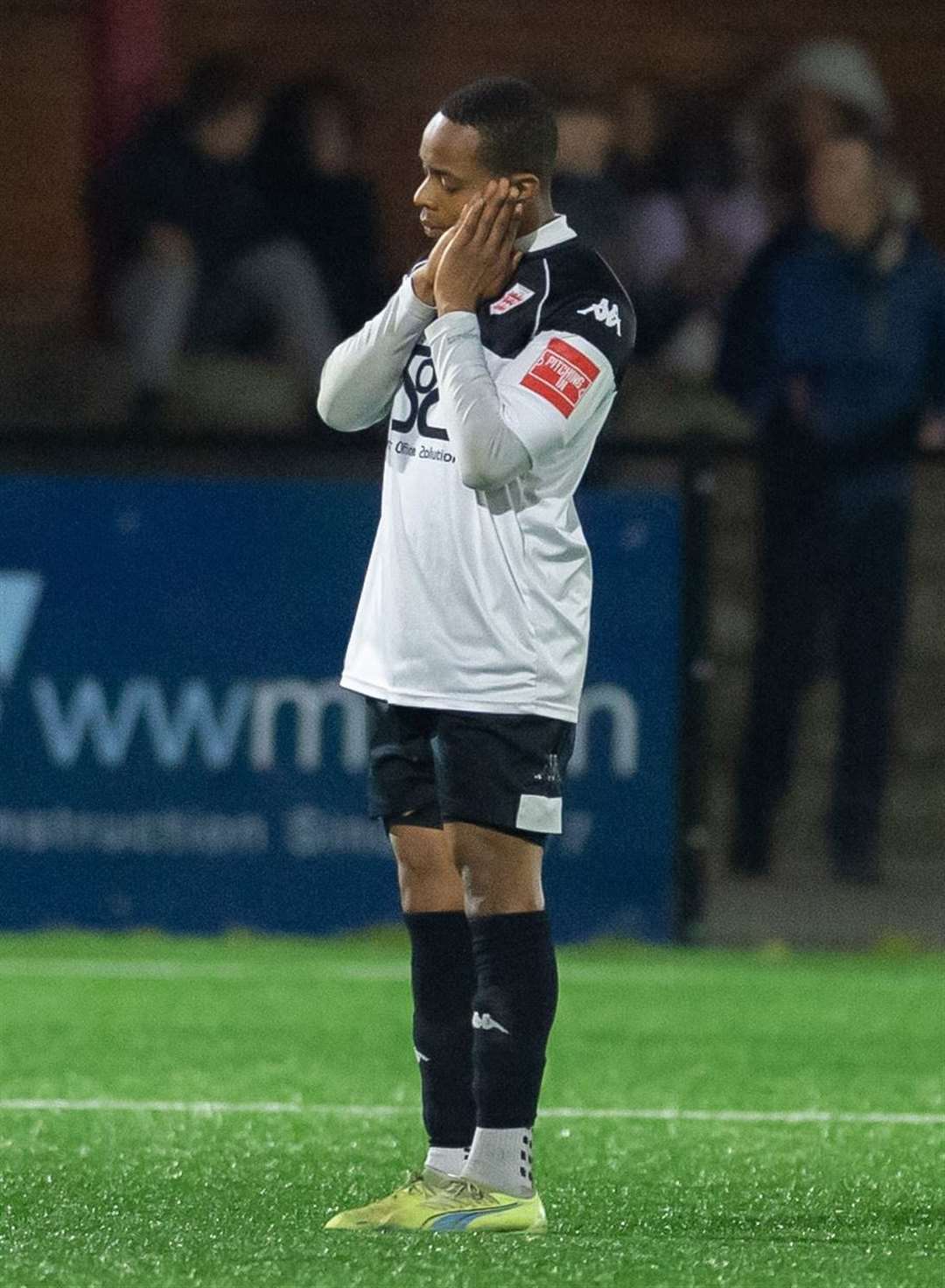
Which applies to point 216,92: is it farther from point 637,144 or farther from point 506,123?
point 506,123

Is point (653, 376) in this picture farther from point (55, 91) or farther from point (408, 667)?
point (408, 667)

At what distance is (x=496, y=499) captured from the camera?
421 centimetres

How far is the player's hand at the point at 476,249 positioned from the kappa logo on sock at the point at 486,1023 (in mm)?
1023

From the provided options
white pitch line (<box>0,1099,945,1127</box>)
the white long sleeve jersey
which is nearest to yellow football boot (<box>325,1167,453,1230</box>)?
the white long sleeve jersey

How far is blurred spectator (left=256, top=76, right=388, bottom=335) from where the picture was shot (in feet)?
35.7

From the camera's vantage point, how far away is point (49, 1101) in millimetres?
5586

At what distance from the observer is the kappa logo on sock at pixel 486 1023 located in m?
4.16

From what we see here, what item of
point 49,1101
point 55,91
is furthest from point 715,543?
point 55,91

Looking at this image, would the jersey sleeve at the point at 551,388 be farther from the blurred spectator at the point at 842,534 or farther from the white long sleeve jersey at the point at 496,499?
the blurred spectator at the point at 842,534

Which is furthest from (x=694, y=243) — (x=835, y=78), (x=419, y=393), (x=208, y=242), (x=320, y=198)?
(x=419, y=393)

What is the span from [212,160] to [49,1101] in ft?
18.8

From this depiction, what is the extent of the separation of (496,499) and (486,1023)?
0.77 meters

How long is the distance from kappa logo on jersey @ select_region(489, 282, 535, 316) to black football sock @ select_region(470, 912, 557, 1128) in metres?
0.89

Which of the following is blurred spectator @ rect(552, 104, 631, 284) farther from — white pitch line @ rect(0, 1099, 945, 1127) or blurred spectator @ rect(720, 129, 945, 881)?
white pitch line @ rect(0, 1099, 945, 1127)
